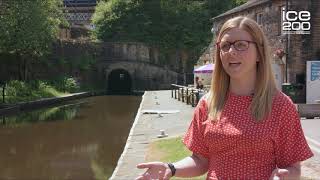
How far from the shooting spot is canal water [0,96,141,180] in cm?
1427

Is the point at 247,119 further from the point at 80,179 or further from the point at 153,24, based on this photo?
the point at 153,24

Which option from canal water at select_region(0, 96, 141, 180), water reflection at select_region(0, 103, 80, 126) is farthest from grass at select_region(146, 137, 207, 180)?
water reflection at select_region(0, 103, 80, 126)

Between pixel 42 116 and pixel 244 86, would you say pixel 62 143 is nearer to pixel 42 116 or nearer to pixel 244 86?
pixel 42 116

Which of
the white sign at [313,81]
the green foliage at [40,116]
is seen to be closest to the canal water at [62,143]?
the green foliage at [40,116]

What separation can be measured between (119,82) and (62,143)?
41992 millimetres

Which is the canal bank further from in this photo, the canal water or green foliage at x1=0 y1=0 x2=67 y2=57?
green foliage at x1=0 y1=0 x2=67 y2=57

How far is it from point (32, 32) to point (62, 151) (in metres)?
16.2

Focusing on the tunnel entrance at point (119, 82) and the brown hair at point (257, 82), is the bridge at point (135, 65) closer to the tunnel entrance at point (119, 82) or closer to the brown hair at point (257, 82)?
the tunnel entrance at point (119, 82)

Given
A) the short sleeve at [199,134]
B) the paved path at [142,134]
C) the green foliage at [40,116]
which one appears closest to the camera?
the short sleeve at [199,134]

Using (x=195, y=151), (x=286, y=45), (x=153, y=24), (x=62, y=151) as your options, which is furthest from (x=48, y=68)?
(x=195, y=151)

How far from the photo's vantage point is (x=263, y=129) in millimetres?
2771

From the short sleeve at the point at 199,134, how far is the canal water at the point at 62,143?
33.3ft

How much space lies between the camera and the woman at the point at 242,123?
9.09 feet

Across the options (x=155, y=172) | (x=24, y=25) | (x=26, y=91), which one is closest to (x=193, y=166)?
(x=155, y=172)
